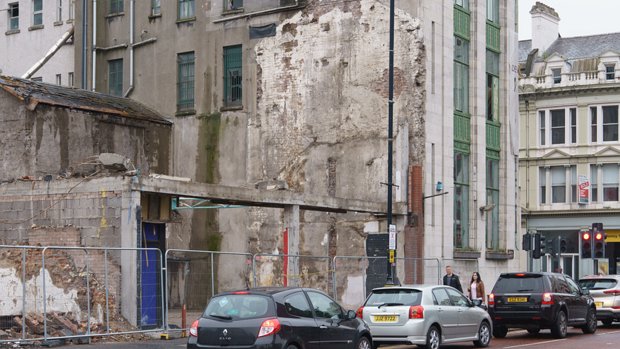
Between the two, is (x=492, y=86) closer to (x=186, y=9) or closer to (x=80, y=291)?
(x=186, y=9)

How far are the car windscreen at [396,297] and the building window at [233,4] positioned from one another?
63.3 feet

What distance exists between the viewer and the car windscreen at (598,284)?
100ft

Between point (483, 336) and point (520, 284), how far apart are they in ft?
10.6

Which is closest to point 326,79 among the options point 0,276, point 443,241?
point 443,241

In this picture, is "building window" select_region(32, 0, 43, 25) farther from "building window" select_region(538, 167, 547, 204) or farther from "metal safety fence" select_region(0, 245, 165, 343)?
"building window" select_region(538, 167, 547, 204)

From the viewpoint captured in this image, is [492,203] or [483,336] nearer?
[483,336]

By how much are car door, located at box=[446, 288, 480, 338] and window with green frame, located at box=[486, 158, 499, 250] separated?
17352mm

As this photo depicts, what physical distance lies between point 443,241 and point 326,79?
693 cm

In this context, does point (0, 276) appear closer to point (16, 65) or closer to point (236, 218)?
point (236, 218)

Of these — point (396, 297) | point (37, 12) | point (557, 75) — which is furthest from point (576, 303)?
point (557, 75)

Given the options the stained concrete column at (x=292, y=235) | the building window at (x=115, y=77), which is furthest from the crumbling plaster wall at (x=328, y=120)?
the stained concrete column at (x=292, y=235)

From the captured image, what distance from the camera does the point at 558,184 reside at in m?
63.8

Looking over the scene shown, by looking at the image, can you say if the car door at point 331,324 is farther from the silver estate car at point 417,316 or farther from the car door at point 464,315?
the car door at point 464,315

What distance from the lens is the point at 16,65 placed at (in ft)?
152
